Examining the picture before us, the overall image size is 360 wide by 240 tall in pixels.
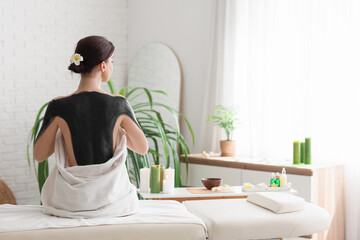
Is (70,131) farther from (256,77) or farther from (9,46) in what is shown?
(9,46)

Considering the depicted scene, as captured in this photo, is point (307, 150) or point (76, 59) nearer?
point (76, 59)

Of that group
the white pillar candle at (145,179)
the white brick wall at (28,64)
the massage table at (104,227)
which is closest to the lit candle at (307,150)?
the white pillar candle at (145,179)

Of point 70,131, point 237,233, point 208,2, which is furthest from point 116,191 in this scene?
point 208,2

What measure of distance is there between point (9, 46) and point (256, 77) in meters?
2.32

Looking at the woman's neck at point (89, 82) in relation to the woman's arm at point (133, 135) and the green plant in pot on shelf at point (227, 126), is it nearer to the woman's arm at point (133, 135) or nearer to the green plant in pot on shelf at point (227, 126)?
the woman's arm at point (133, 135)

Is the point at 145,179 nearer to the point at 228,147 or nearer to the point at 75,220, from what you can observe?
the point at 75,220

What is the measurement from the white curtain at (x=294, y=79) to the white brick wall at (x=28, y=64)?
1.51m

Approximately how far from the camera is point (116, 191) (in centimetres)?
200

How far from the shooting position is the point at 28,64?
4.73 metres

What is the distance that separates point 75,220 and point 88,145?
0.99 feet

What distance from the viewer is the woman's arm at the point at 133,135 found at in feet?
6.81

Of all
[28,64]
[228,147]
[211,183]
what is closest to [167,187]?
[211,183]

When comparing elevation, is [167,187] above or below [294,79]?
below

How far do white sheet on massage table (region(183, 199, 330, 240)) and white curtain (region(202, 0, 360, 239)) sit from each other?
1528 millimetres
